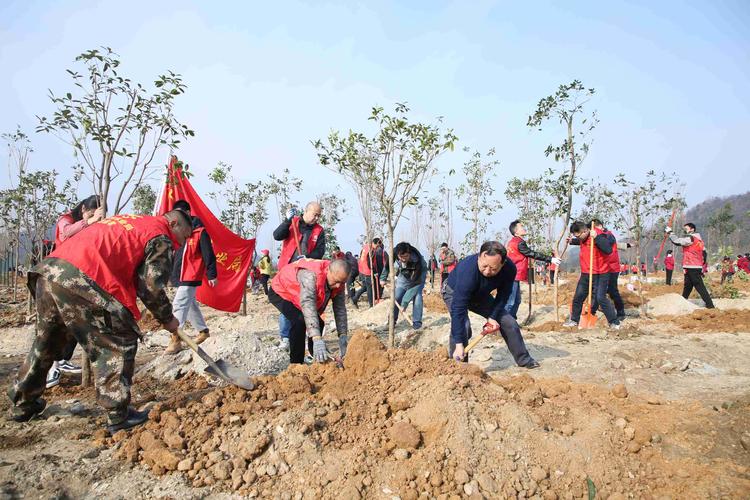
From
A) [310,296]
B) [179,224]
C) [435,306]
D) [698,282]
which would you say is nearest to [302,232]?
[310,296]

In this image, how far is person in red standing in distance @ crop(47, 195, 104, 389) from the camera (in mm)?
4045

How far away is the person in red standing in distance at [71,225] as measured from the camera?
13.3 ft

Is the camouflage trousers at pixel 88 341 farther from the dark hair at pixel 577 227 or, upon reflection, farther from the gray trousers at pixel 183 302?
the dark hair at pixel 577 227

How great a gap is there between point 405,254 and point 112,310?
4953 mm

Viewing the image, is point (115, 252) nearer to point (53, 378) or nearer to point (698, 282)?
point (53, 378)

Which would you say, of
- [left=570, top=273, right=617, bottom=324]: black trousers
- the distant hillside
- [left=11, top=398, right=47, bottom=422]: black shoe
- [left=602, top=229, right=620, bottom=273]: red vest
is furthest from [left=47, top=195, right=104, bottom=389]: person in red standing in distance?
the distant hillside

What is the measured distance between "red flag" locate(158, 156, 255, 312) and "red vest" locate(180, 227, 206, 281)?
1.21 metres

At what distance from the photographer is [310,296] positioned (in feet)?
13.1

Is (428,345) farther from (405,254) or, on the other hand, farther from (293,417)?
(293,417)

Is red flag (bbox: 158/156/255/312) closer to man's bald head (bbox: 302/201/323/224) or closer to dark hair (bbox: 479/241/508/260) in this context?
man's bald head (bbox: 302/201/323/224)

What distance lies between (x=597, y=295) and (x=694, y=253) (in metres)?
2.88

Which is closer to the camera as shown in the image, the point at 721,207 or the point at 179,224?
the point at 179,224

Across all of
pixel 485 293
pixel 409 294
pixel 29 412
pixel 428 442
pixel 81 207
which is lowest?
pixel 428 442

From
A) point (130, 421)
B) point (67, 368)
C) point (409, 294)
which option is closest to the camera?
point (130, 421)
